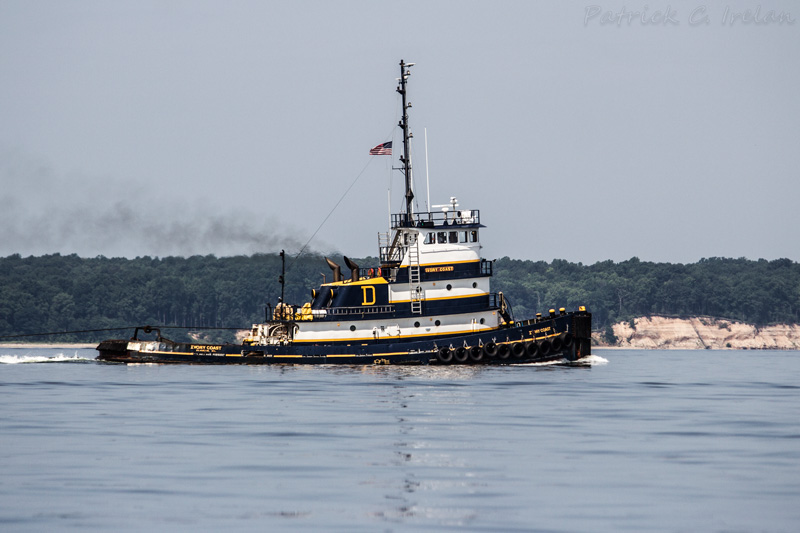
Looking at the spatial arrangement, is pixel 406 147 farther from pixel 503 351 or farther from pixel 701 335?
pixel 701 335

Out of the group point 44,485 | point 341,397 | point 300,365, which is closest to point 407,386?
point 341,397

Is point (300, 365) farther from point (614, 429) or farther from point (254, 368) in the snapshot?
point (614, 429)

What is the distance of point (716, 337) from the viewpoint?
19050 cm

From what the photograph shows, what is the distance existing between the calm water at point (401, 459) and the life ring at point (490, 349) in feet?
33.4

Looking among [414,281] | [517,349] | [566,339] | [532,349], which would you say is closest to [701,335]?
[566,339]

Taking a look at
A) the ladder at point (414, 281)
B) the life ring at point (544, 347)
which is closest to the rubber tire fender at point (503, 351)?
the life ring at point (544, 347)

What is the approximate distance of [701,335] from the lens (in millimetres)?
190500

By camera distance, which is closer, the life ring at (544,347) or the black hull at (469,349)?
the black hull at (469,349)

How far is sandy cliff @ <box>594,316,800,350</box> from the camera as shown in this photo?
187 meters

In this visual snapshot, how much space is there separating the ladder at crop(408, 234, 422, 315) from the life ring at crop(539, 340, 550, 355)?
237 inches

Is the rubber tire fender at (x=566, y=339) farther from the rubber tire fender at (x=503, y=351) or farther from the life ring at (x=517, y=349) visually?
the rubber tire fender at (x=503, y=351)

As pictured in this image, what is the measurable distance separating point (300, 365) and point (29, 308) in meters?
125

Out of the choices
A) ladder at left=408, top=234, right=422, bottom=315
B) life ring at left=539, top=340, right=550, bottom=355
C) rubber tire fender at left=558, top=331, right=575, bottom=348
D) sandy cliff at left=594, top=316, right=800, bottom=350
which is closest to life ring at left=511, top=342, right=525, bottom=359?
life ring at left=539, top=340, right=550, bottom=355

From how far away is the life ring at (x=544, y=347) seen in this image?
54.9m
